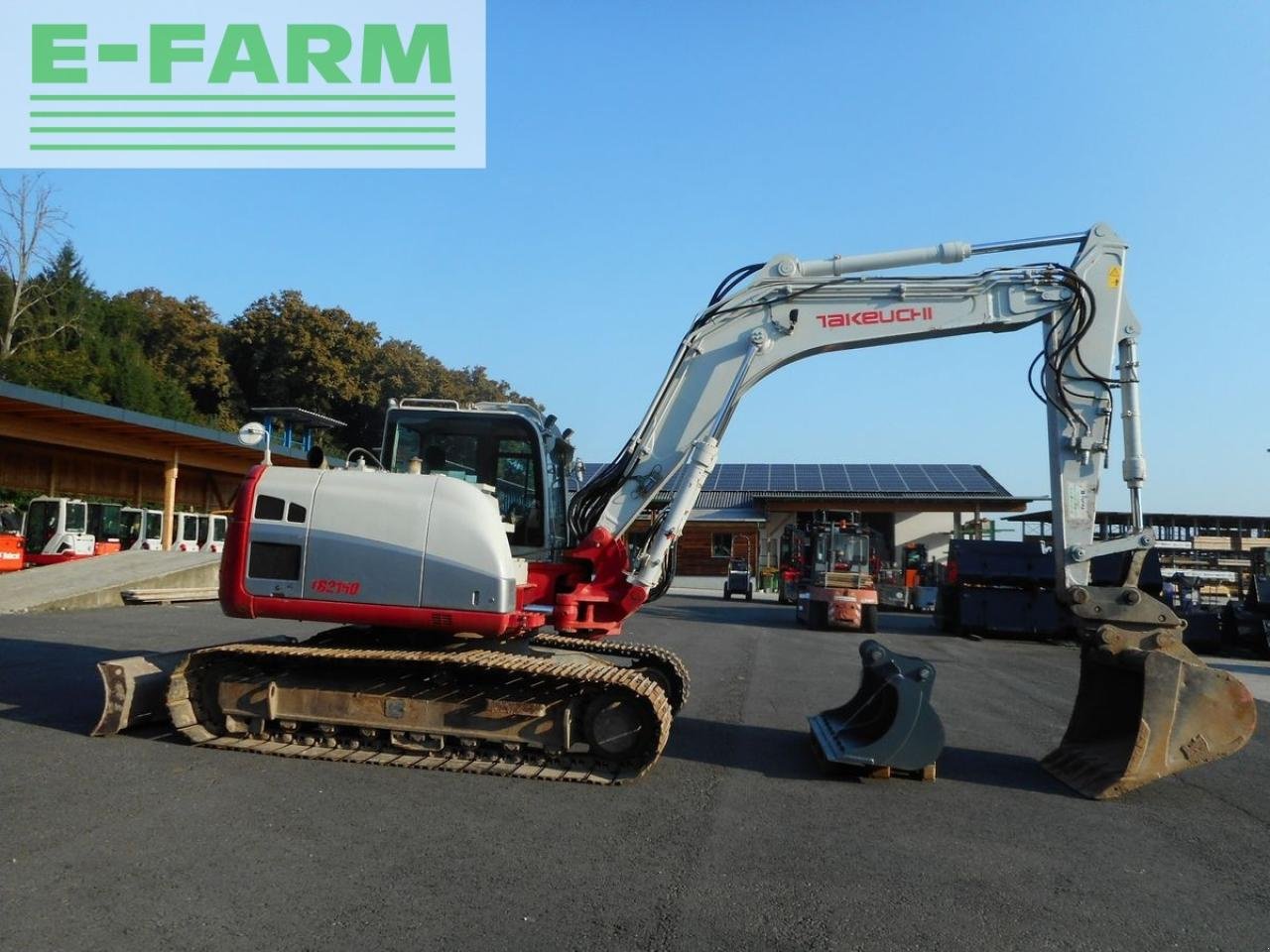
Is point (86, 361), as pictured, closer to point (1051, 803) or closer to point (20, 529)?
point (20, 529)

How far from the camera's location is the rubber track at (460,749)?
680 centimetres

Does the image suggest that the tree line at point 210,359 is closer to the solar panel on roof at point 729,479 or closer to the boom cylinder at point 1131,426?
the solar panel on roof at point 729,479

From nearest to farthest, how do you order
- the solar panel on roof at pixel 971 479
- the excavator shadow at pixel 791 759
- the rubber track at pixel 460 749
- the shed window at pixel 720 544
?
the rubber track at pixel 460 749 → the excavator shadow at pixel 791 759 → the solar panel on roof at pixel 971 479 → the shed window at pixel 720 544

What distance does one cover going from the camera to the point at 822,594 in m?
21.8

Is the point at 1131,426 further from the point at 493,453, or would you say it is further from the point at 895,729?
the point at 493,453

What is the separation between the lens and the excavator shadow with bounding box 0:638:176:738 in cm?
812

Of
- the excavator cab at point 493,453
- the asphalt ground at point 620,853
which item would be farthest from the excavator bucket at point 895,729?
the excavator cab at point 493,453

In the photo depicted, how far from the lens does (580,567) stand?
8.04 meters

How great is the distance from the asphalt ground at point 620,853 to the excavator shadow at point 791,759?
0.12 ft

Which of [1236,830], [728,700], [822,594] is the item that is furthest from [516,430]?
[822,594]

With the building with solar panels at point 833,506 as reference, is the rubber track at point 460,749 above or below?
below

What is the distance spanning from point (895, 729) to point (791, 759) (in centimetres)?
108

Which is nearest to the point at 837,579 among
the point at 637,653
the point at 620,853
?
the point at 637,653

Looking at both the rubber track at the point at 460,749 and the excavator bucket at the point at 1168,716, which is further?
the rubber track at the point at 460,749
